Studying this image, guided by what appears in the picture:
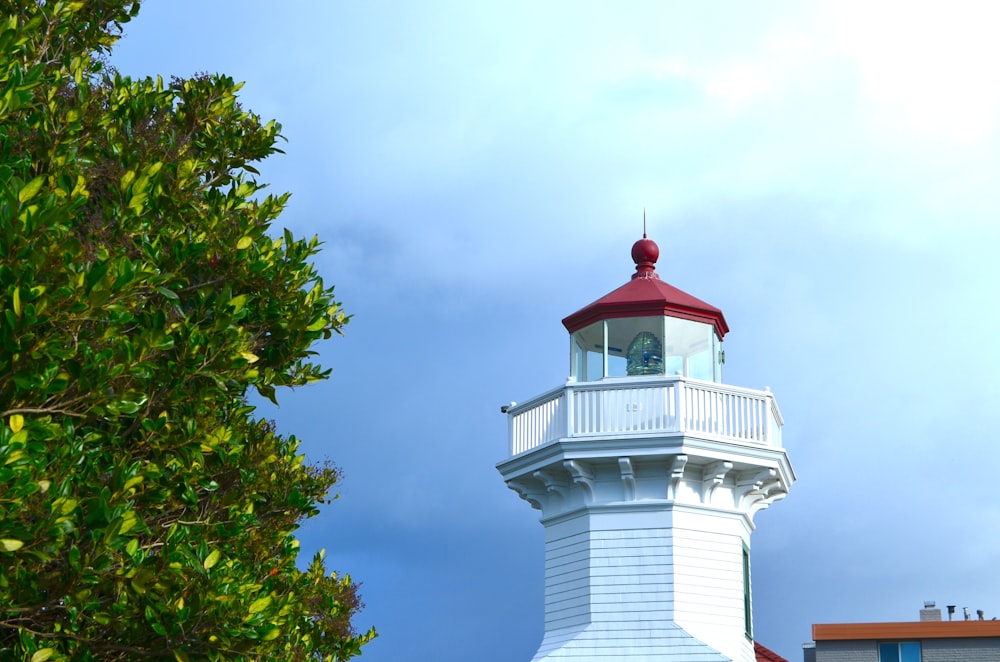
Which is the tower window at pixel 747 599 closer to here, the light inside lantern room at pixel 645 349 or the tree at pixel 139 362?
the light inside lantern room at pixel 645 349

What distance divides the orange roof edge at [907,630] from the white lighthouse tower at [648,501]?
13.9 metres

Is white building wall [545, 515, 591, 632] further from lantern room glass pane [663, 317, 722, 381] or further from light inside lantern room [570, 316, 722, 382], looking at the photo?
lantern room glass pane [663, 317, 722, 381]

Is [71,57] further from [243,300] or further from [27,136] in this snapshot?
[243,300]

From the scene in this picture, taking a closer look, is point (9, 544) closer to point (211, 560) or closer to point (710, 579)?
point (211, 560)

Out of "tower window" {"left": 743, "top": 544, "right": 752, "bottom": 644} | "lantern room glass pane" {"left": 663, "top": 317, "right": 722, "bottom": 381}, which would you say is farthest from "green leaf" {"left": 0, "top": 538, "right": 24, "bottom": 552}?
"lantern room glass pane" {"left": 663, "top": 317, "right": 722, "bottom": 381}

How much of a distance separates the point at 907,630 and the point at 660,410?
55.3 feet

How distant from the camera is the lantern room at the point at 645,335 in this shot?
2295cm

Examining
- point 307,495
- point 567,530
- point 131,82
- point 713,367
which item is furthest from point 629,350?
point 131,82

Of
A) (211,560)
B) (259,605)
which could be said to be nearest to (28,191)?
(211,560)

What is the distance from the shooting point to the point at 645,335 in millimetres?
23203

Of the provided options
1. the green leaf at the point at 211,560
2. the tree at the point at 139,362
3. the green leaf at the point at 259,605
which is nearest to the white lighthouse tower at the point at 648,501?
the tree at the point at 139,362

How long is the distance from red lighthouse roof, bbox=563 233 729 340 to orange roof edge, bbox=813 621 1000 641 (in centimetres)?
1456

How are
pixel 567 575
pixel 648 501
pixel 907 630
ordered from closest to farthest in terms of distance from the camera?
pixel 648 501 < pixel 567 575 < pixel 907 630

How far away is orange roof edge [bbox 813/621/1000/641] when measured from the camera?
3409 centimetres
